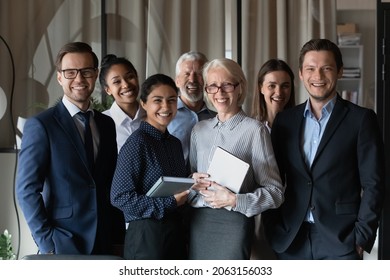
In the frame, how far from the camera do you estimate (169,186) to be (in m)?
1.89

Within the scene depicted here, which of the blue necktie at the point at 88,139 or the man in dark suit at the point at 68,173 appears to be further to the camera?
the blue necktie at the point at 88,139

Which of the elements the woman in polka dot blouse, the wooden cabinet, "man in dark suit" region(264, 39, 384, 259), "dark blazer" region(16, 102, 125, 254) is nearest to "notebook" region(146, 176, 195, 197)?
the woman in polka dot blouse

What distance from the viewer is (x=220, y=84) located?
2004mm

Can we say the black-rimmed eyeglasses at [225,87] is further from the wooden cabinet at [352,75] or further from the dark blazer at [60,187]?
the wooden cabinet at [352,75]

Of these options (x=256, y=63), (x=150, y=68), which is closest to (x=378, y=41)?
(x=256, y=63)

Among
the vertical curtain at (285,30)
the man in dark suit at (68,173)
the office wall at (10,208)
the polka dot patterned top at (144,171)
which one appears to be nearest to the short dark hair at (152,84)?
the polka dot patterned top at (144,171)

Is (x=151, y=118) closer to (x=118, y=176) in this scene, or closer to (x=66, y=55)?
(x=118, y=176)

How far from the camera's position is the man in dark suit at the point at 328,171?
200 cm

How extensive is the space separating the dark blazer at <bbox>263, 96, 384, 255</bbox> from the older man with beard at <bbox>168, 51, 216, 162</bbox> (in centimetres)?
56

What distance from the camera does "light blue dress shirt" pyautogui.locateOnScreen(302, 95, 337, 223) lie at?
207 cm

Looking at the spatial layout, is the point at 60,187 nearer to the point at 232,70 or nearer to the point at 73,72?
the point at 73,72

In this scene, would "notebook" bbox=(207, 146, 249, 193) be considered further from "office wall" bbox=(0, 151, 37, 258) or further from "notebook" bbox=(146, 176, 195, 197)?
"office wall" bbox=(0, 151, 37, 258)

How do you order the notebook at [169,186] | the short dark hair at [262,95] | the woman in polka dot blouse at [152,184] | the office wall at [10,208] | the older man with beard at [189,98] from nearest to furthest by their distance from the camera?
the notebook at [169,186], the woman in polka dot blouse at [152,184], the older man with beard at [189,98], the short dark hair at [262,95], the office wall at [10,208]

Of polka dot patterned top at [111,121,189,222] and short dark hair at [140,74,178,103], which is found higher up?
short dark hair at [140,74,178,103]
